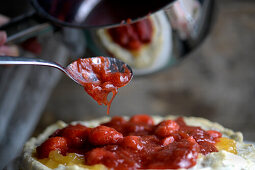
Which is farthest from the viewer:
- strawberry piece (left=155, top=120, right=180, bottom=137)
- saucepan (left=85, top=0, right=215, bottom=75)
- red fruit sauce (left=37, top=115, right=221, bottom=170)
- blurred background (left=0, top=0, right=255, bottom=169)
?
blurred background (left=0, top=0, right=255, bottom=169)

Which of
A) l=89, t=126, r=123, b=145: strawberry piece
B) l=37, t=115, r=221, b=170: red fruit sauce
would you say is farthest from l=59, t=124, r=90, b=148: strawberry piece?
l=89, t=126, r=123, b=145: strawberry piece

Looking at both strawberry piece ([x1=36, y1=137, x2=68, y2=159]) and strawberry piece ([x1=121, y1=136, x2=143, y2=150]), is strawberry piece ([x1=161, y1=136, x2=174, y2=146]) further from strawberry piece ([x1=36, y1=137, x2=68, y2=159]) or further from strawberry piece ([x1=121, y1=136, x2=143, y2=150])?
strawberry piece ([x1=36, y1=137, x2=68, y2=159])

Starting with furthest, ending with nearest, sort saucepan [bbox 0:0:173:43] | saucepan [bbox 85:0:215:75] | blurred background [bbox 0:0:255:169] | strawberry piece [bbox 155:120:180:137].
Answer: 1. blurred background [bbox 0:0:255:169]
2. saucepan [bbox 85:0:215:75]
3. saucepan [bbox 0:0:173:43]
4. strawberry piece [bbox 155:120:180:137]

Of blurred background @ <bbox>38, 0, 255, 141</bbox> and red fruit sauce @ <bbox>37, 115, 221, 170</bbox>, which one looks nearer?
red fruit sauce @ <bbox>37, 115, 221, 170</bbox>

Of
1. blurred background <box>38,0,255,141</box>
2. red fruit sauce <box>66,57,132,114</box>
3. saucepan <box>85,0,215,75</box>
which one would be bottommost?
blurred background <box>38,0,255,141</box>

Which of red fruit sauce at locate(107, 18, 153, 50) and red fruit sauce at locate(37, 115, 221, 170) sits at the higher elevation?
red fruit sauce at locate(107, 18, 153, 50)
